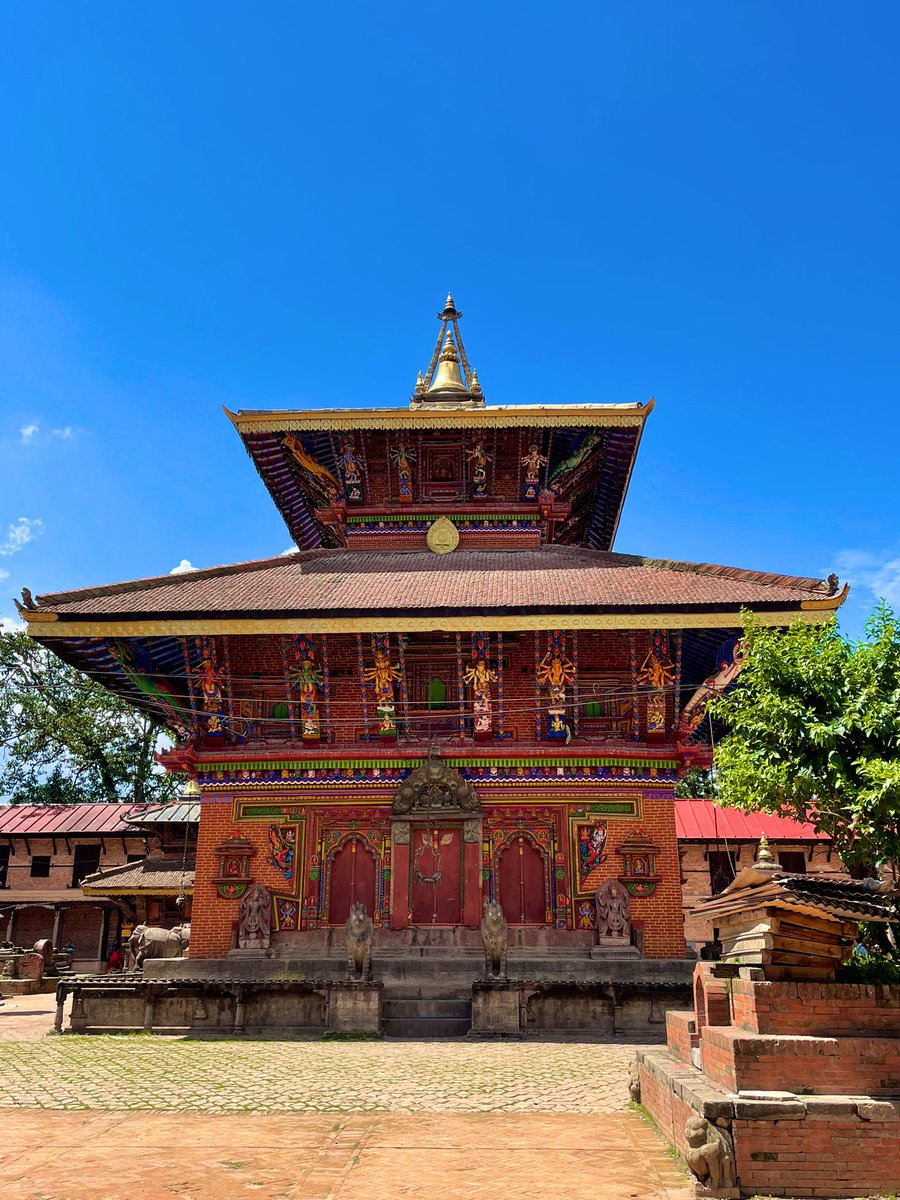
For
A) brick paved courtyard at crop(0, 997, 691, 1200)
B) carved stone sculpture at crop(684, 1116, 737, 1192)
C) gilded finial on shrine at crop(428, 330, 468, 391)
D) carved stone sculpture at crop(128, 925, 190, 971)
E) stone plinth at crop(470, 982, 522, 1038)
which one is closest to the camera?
carved stone sculpture at crop(684, 1116, 737, 1192)

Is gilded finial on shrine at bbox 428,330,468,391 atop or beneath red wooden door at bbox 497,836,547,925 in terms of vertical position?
atop

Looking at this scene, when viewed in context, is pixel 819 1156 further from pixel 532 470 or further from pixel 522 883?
pixel 532 470

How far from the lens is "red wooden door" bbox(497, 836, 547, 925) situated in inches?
700

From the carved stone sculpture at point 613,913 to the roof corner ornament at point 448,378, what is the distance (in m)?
12.1

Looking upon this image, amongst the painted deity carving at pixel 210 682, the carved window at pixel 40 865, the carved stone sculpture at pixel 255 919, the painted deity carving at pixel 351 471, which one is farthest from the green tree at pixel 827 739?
the carved window at pixel 40 865

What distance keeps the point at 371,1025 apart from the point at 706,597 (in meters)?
9.31

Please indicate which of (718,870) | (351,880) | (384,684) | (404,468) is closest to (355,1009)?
(351,880)

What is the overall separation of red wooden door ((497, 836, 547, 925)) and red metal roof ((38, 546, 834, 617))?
4.82m

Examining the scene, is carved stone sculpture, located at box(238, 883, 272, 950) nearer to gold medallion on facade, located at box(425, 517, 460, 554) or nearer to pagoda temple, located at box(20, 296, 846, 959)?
pagoda temple, located at box(20, 296, 846, 959)

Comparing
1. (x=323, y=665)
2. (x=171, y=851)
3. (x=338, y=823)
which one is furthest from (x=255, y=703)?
(x=171, y=851)

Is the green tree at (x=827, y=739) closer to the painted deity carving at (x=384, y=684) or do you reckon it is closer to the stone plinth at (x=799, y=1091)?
the stone plinth at (x=799, y=1091)

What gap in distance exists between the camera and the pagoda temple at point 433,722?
17516 millimetres

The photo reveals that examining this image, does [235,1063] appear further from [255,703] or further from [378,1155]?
[255,703]

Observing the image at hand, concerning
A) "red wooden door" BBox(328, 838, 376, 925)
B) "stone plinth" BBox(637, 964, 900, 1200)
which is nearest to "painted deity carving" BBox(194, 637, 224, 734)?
"red wooden door" BBox(328, 838, 376, 925)
